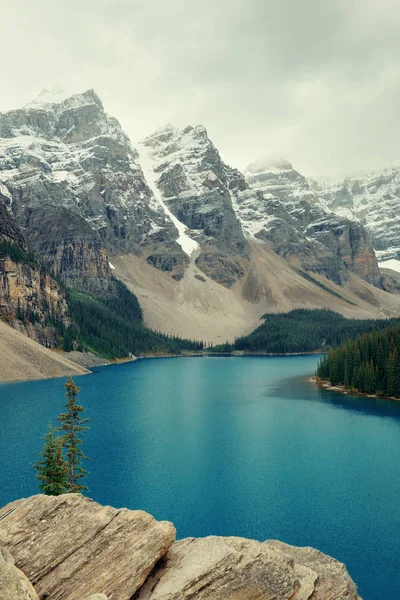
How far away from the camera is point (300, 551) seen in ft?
66.3

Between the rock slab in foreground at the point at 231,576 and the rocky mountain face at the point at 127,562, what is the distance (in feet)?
0.09

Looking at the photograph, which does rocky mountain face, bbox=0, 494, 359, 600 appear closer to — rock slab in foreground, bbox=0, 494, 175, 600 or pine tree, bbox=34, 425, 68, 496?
rock slab in foreground, bbox=0, 494, 175, 600

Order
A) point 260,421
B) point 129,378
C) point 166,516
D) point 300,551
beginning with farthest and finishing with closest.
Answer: point 129,378 < point 260,421 < point 166,516 < point 300,551

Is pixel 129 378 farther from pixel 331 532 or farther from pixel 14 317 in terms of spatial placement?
pixel 331 532

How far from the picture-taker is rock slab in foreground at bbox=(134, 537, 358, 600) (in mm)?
14508

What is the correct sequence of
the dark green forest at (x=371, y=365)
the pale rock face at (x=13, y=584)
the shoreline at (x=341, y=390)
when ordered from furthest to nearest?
the shoreline at (x=341, y=390)
the dark green forest at (x=371, y=365)
the pale rock face at (x=13, y=584)

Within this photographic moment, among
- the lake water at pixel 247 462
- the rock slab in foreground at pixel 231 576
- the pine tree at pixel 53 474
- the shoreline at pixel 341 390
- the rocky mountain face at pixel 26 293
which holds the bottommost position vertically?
the lake water at pixel 247 462

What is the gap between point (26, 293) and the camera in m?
167

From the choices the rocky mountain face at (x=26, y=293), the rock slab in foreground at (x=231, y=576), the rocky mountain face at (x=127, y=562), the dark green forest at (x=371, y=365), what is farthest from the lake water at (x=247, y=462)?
the rocky mountain face at (x=26, y=293)

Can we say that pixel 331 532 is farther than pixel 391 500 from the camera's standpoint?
No

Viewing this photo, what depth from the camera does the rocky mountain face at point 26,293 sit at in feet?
517

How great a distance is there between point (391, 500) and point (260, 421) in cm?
3502

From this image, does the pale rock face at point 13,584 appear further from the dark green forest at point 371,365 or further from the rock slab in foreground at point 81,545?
the dark green forest at point 371,365

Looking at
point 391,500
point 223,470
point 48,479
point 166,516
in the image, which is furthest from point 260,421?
point 48,479
